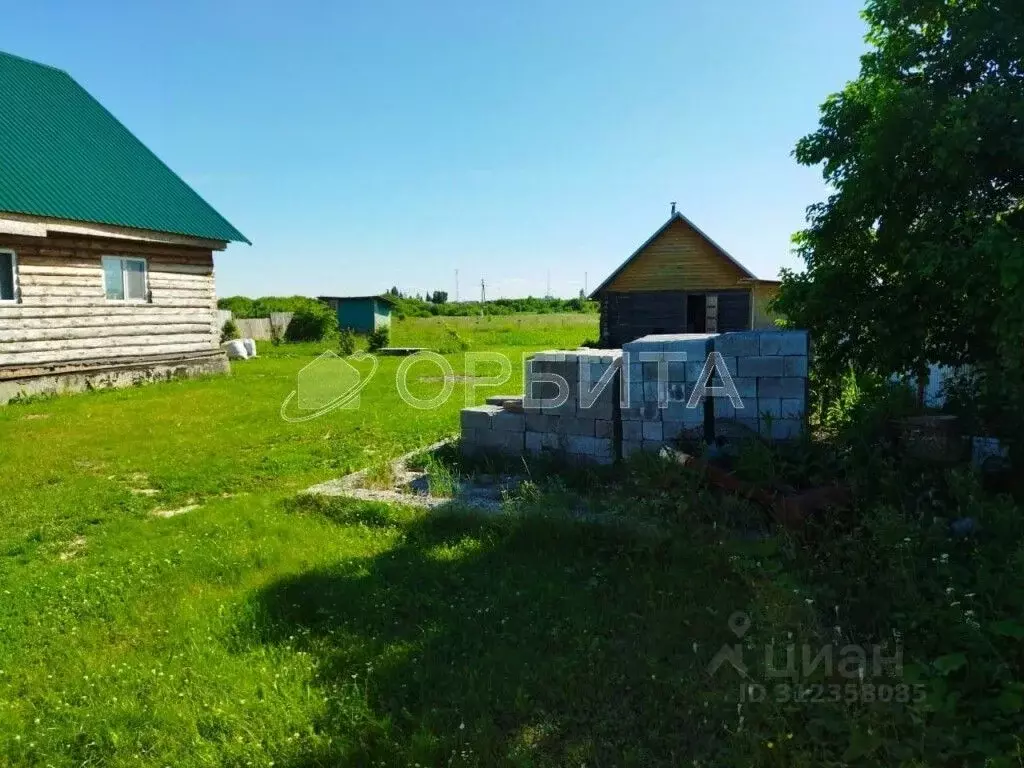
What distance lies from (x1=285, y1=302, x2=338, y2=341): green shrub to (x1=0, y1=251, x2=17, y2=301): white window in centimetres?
1700

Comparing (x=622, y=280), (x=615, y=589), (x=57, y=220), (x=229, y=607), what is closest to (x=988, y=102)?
(x=615, y=589)

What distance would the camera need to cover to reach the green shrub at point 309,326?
2903cm

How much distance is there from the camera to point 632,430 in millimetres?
6109

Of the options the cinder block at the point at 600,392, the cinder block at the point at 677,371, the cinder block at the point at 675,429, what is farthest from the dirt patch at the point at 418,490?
the cinder block at the point at 677,371

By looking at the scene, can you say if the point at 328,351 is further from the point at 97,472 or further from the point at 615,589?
the point at 615,589

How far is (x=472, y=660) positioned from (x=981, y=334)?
4834 mm

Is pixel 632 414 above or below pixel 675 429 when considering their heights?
above

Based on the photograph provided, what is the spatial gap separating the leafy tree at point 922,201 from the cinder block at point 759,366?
2.91 feet

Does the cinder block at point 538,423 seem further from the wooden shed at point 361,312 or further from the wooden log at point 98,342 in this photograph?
the wooden shed at point 361,312

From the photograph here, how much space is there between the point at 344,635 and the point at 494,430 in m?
3.61

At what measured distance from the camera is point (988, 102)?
14.9 ft

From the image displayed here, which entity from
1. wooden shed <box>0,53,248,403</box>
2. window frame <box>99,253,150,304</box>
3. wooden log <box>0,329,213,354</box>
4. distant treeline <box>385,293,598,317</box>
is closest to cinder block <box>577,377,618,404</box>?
wooden shed <box>0,53,248,403</box>

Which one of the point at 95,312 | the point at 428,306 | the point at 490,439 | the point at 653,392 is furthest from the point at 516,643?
the point at 428,306

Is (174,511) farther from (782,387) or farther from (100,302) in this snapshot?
(100,302)
